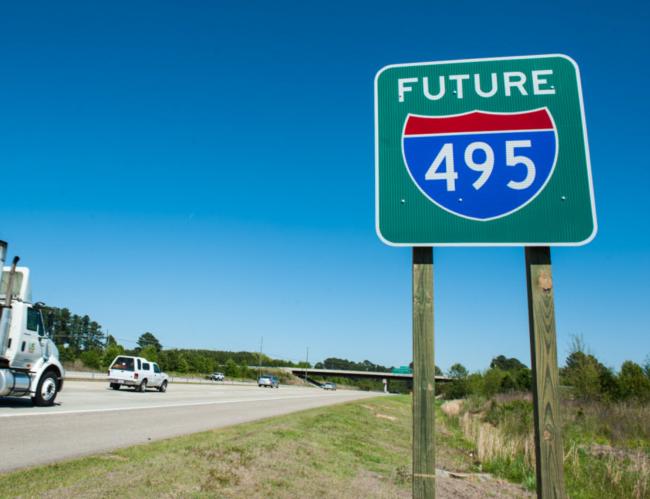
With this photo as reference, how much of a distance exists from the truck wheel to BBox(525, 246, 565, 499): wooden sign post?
582 inches

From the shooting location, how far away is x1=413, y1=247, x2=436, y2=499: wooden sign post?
2.43 metres

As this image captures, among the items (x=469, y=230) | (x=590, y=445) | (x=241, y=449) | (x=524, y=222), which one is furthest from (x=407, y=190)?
(x=590, y=445)

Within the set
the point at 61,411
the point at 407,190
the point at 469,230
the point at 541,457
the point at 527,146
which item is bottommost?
the point at 61,411

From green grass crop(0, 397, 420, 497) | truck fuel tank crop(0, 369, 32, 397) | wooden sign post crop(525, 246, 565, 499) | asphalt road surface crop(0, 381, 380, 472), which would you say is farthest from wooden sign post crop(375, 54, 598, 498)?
truck fuel tank crop(0, 369, 32, 397)

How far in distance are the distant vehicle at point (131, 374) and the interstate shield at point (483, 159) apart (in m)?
28.6

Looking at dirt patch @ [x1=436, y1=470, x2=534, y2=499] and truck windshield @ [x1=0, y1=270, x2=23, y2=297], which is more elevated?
truck windshield @ [x1=0, y1=270, x2=23, y2=297]

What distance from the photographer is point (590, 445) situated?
15508mm

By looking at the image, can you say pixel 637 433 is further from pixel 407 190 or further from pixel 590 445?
pixel 407 190

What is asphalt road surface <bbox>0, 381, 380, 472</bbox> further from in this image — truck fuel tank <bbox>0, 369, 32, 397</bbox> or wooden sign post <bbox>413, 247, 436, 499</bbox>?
wooden sign post <bbox>413, 247, 436, 499</bbox>

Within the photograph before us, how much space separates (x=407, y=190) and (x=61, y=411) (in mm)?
14009

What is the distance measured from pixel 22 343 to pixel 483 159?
14.2 metres

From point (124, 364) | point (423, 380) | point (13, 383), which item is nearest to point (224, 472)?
point (423, 380)

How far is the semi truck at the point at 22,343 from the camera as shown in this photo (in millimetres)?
12602

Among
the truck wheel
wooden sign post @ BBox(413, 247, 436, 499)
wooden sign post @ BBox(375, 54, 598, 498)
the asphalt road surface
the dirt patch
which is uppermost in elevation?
wooden sign post @ BBox(375, 54, 598, 498)
